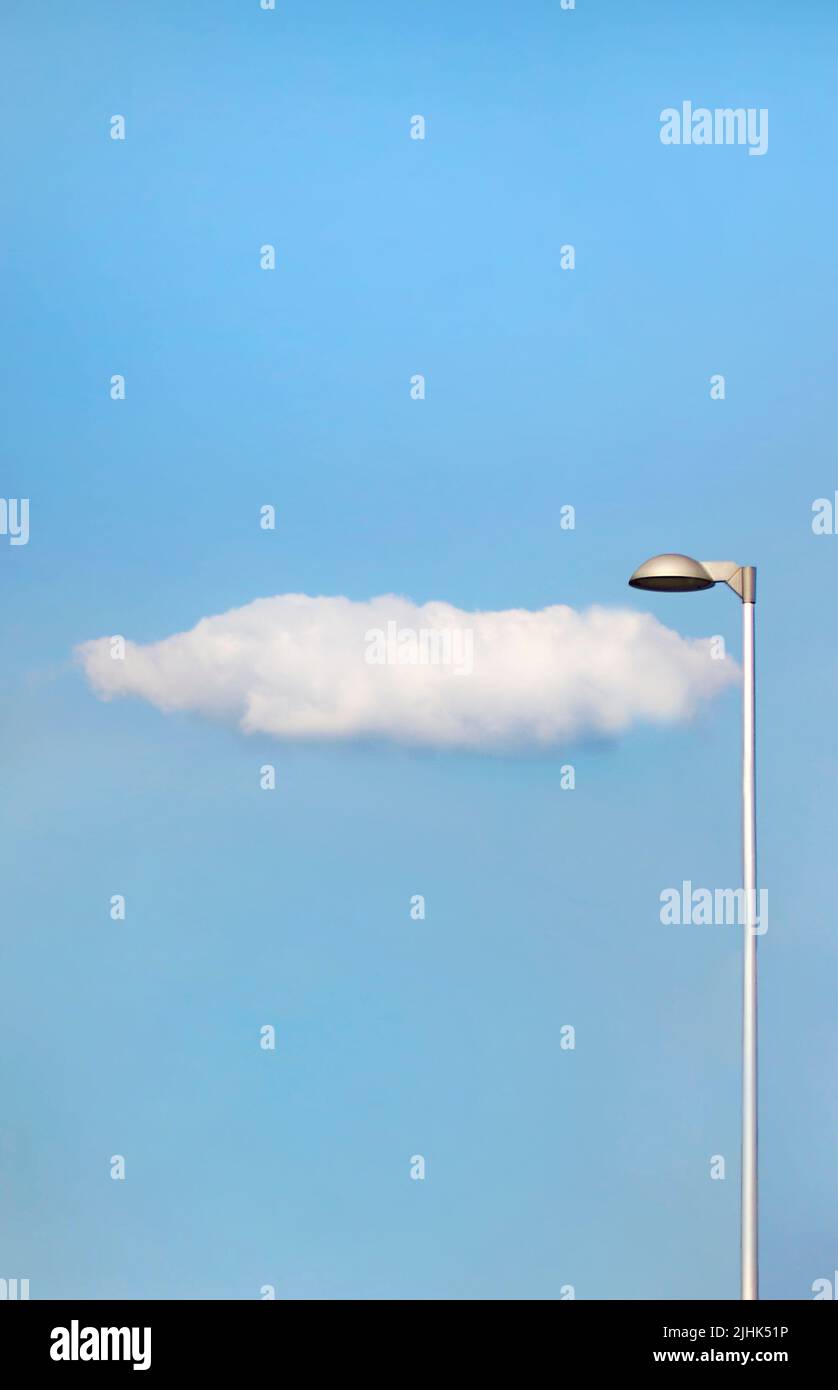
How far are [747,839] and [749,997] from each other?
0.94 metres

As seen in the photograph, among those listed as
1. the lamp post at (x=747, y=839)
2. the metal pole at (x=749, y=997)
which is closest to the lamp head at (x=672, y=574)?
the lamp post at (x=747, y=839)

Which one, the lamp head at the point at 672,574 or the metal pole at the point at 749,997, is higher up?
the lamp head at the point at 672,574

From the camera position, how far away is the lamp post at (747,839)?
8.58 metres

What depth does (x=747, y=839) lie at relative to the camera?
8875 millimetres

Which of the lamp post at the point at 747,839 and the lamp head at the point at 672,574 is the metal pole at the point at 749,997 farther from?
the lamp head at the point at 672,574

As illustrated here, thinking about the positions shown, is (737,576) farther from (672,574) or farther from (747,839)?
(747,839)

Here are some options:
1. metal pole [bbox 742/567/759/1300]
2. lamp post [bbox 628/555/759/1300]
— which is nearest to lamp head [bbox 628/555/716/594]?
lamp post [bbox 628/555/759/1300]

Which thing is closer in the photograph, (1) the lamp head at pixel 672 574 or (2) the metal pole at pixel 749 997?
(2) the metal pole at pixel 749 997

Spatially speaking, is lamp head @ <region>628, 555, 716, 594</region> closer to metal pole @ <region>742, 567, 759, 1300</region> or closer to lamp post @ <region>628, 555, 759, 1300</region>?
lamp post @ <region>628, 555, 759, 1300</region>

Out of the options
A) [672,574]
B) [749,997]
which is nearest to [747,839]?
[749,997]

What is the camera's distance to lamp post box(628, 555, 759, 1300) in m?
8.58

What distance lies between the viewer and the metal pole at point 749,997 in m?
8.55
